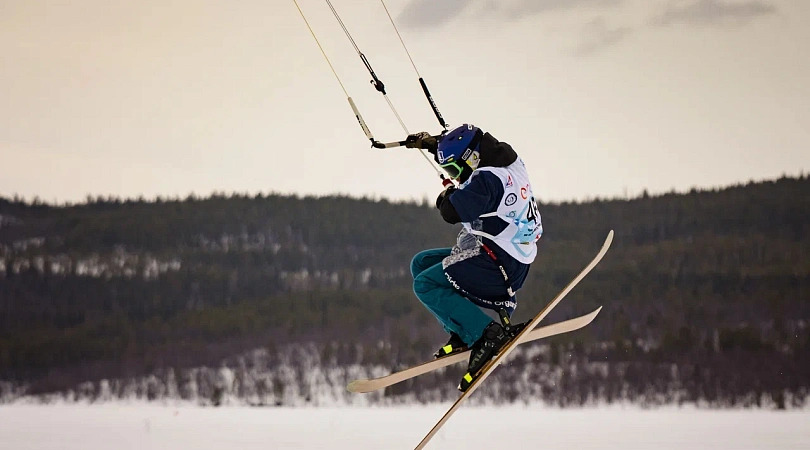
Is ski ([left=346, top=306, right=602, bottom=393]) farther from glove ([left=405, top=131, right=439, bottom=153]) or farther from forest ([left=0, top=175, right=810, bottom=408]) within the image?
forest ([left=0, top=175, right=810, bottom=408])

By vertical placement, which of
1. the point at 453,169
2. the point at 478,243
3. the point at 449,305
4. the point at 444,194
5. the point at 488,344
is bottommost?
the point at 488,344

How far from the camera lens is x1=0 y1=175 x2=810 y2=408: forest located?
132 ft

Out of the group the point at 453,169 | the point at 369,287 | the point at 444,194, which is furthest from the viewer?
the point at 369,287

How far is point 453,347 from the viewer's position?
266 inches

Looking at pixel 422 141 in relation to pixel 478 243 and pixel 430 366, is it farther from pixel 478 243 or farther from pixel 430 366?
pixel 430 366

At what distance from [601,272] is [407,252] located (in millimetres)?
9119

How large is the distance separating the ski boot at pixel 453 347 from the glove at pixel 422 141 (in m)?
1.22

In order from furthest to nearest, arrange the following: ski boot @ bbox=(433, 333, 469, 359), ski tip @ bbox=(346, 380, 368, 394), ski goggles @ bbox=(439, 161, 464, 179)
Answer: ski tip @ bbox=(346, 380, 368, 394)
ski boot @ bbox=(433, 333, 469, 359)
ski goggles @ bbox=(439, 161, 464, 179)

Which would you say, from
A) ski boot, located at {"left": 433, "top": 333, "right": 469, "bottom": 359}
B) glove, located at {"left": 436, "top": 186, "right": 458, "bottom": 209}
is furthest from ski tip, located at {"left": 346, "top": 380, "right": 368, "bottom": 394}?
glove, located at {"left": 436, "top": 186, "right": 458, "bottom": 209}

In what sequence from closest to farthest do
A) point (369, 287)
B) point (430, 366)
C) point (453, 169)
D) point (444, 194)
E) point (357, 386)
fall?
point (444, 194), point (453, 169), point (430, 366), point (357, 386), point (369, 287)

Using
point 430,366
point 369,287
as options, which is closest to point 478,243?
point 430,366

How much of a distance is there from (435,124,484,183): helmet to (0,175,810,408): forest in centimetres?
2925

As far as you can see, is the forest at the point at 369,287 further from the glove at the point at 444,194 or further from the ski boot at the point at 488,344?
the glove at the point at 444,194

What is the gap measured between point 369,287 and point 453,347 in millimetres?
41759
